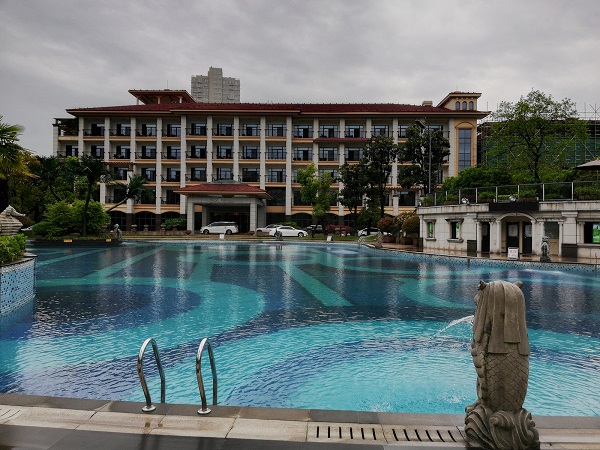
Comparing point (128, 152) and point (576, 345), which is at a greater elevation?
point (128, 152)

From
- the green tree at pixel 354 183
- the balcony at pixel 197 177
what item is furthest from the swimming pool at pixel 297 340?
the balcony at pixel 197 177

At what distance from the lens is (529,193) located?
28438mm

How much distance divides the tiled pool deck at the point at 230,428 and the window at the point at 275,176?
196ft

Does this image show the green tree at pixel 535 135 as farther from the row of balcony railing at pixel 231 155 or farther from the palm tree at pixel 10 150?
the palm tree at pixel 10 150

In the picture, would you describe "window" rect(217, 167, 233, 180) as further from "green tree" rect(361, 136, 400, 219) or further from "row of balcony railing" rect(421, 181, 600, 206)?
"row of balcony railing" rect(421, 181, 600, 206)

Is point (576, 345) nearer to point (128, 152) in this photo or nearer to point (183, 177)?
point (183, 177)

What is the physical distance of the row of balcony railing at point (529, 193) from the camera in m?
26.1

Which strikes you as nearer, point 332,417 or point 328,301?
point 332,417

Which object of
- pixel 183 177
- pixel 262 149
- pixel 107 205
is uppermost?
pixel 262 149

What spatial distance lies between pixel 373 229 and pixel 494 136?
57.9 ft

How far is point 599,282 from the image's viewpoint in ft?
60.0

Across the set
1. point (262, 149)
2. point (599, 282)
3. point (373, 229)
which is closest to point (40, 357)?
point (599, 282)

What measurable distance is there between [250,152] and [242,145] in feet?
5.18

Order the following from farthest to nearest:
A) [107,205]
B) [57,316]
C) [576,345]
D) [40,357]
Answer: [107,205]
[57,316]
[576,345]
[40,357]
